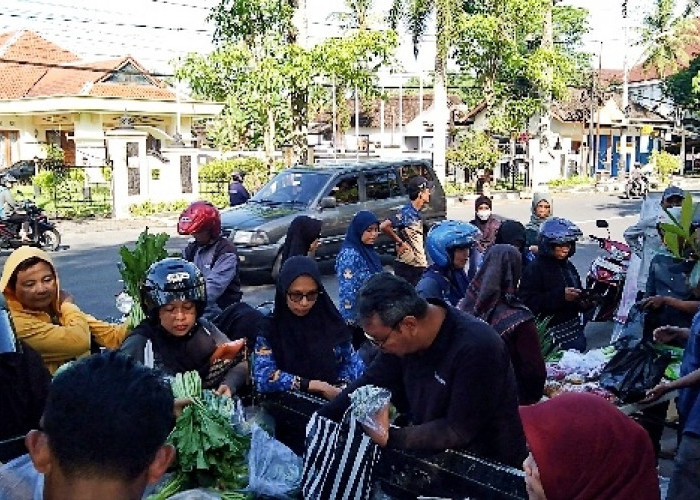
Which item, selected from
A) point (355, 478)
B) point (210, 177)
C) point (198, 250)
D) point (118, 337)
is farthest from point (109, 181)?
point (355, 478)

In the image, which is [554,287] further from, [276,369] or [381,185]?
[381,185]

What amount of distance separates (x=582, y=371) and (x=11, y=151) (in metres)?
32.1

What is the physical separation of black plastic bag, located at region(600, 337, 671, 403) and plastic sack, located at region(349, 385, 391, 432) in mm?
2023

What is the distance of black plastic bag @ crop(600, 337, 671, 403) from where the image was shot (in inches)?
174

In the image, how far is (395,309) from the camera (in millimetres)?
2934

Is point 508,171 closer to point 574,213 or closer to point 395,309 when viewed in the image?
point 574,213

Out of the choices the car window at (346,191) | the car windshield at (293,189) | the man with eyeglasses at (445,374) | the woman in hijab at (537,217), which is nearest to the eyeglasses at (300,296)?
the man with eyeglasses at (445,374)

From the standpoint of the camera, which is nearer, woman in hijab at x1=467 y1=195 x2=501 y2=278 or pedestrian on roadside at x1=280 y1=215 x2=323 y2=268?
pedestrian on roadside at x1=280 y1=215 x2=323 y2=268

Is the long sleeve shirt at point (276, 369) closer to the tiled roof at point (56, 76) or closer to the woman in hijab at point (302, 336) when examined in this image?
the woman in hijab at point (302, 336)

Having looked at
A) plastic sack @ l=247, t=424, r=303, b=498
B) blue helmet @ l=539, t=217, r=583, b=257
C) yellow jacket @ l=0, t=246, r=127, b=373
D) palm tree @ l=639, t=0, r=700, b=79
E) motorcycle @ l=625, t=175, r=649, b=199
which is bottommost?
motorcycle @ l=625, t=175, r=649, b=199

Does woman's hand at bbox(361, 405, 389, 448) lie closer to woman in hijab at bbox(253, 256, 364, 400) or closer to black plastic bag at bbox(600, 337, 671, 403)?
woman in hijab at bbox(253, 256, 364, 400)

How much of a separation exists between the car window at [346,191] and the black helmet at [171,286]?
867 centimetres

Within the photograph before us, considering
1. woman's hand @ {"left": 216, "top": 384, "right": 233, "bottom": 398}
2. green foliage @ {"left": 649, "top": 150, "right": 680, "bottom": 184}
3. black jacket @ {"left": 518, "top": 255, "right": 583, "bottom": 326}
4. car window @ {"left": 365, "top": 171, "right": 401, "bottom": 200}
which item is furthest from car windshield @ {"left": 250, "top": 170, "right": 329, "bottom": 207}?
green foliage @ {"left": 649, "top": 150, "right": 680, "bottom": 184}

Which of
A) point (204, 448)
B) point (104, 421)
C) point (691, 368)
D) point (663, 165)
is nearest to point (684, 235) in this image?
point (691, 368)
